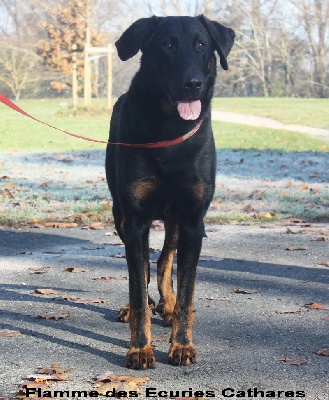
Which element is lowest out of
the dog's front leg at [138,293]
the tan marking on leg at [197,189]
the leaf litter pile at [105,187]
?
the leaf litter pile at [105,187]

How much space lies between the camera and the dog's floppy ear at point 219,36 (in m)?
4.73

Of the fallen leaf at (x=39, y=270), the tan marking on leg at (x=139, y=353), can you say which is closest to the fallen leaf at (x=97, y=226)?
the fallen leaf at (x=39, y=270)

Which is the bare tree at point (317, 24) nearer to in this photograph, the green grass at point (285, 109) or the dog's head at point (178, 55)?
the green grass at point (285, 109)

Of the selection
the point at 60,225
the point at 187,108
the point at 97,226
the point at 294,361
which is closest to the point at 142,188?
the point at 187,108

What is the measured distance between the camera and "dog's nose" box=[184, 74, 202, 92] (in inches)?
170

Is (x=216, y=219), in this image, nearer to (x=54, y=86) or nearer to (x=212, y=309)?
(x=212, y=309)

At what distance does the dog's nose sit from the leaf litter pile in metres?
5.72

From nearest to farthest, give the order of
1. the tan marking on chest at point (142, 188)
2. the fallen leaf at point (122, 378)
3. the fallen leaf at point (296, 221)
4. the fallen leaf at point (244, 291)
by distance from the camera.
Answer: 1. the fallen leaf at point (122, 378)
2. the tan marking on chest at point (142, 188)
3. the fallen leaf at point (244, 291)
4. the fallen leaf at point (296, 221)

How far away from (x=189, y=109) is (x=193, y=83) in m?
0.20

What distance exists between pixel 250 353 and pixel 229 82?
6292 cm

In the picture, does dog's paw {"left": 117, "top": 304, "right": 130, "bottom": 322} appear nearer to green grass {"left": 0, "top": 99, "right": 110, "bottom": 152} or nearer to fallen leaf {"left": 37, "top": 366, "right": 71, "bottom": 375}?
fallen leaf {"left": 37, "top": 366, "right": 71, "bottom": 375}

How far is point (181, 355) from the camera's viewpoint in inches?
170

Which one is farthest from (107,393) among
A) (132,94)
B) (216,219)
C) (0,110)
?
(0,110)

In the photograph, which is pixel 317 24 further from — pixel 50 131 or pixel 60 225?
pixel 60 225
